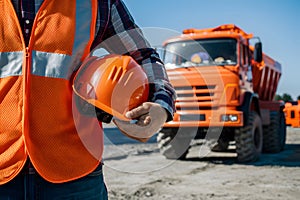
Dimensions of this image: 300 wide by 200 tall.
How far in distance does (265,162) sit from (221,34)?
8.62 feet

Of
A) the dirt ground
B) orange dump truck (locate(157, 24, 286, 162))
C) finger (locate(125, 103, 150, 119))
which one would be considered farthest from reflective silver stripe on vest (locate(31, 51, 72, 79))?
orange dump truck (locate(157, 24, 286, 162))

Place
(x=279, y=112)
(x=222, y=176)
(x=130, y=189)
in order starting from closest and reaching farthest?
(x=130, y=189) → (x=222, y=176) → (x=279, y=112)

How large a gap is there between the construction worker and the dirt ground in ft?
9.07

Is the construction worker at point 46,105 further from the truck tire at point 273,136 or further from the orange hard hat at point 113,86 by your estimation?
the truck tire at point 273,136

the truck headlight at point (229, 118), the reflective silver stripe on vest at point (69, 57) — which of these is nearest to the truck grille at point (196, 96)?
the truck headlight at point (229, 118)

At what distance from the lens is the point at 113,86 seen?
4.33 ft

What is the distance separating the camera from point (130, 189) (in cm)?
614

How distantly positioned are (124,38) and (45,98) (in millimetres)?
387

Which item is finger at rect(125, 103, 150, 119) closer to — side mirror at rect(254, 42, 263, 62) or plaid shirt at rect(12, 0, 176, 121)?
plaid shirt at rect(12, 0, 176, 121)

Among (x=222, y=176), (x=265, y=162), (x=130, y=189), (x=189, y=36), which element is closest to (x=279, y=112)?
(x=265, y=162)

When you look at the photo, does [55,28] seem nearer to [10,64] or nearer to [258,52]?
[10,64]

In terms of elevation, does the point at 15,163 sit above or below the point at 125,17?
below

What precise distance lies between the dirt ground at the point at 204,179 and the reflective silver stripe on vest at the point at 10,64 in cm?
284

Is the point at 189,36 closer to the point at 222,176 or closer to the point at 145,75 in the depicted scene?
the point at 222,176
